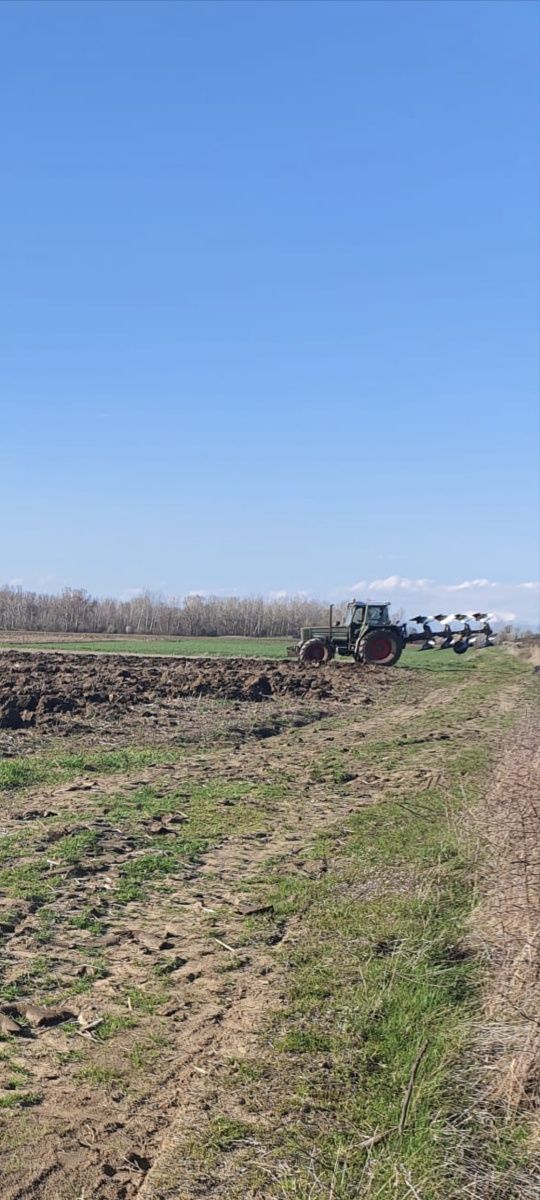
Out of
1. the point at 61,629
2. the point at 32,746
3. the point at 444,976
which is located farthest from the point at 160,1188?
the point at 61,629

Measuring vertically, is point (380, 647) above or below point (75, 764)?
above

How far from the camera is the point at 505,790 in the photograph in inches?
295

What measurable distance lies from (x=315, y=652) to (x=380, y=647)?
7.32 ft

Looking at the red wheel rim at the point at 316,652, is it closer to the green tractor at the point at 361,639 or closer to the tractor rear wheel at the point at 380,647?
the green tractor at the point at 361,639

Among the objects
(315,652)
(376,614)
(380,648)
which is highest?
(376,614)

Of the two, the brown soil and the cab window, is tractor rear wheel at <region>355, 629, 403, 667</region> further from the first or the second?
the brown soil

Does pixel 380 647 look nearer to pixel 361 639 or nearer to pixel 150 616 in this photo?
pixel 361 639

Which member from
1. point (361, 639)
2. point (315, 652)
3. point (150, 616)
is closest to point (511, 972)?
point (361, 639)

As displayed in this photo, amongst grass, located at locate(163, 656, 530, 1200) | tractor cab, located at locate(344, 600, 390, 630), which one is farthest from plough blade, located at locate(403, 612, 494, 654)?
grass, located at locate(163, 656, 530, 1200)

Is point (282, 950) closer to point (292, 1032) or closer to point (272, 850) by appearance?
point (292, 1032)

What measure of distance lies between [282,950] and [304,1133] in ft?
7.64

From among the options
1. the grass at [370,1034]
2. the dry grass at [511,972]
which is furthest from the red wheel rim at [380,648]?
the dry grass at [511,972]

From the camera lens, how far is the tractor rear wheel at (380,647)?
3497 centimetres

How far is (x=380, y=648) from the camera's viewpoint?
35.2 meters
